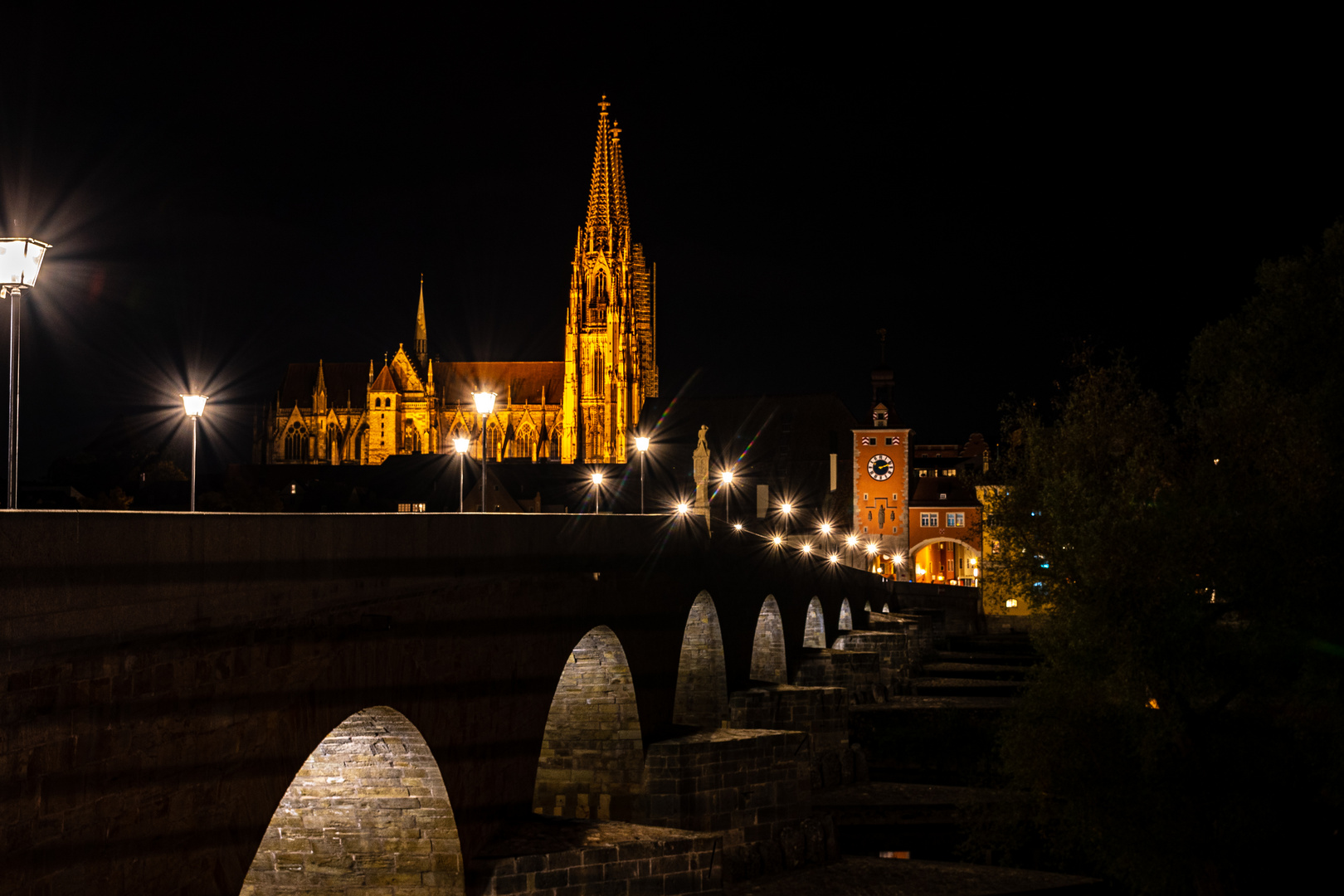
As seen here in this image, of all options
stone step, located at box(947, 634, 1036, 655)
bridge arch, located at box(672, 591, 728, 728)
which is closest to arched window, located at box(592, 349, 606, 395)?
stone step, located at box(947, 634, 1036, 655)

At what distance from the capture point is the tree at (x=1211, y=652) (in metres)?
17.6

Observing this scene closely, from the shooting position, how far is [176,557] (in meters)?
7.88

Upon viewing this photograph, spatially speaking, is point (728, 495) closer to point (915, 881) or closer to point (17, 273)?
point (915, 881)

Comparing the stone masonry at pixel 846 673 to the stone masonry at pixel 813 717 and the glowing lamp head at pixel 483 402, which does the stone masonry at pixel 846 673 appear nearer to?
the stone masonry at pixel 813 717

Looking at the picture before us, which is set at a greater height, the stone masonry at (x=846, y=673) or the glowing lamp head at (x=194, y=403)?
the glowing lamp head at (x=194, y=403)

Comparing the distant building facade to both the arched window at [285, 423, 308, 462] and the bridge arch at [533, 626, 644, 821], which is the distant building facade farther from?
the arched window at [285, 423, 308, 462]

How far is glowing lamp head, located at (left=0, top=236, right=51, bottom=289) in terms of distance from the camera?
29.0ft

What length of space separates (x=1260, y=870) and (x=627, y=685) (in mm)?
10206

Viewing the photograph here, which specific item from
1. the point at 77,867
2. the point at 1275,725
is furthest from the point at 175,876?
the point at 1275,725

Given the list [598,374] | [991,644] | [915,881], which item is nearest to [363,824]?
[915,881]

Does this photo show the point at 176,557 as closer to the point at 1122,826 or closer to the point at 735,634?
the point at 1122,826

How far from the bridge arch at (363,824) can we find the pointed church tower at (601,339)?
320ft

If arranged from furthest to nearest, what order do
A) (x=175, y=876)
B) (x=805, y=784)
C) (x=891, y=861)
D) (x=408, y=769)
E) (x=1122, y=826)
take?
(x=891, y=861)
(x=805, y=784)
(x=1122, y=826)
(x=408, y=769)
(x=175, y=876)

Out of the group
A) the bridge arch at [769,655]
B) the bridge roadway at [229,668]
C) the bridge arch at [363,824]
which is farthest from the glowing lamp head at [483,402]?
the bridge arch at [769,655]
